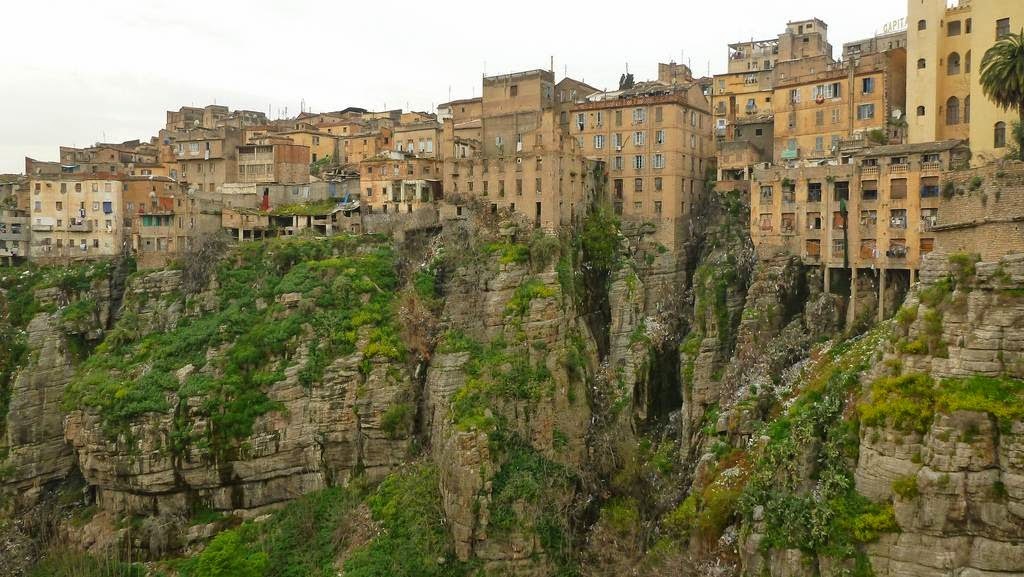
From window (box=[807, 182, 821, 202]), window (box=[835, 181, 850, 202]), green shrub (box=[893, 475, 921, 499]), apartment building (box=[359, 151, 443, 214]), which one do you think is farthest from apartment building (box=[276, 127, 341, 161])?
green shrub (box=[893, 475, 921, 499])

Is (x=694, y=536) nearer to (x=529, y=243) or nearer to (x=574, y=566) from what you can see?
(x=574, y=566)

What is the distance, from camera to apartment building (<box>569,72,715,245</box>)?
5753cm

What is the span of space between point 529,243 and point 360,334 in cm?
1160

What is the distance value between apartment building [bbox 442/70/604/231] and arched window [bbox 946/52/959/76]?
21708mm

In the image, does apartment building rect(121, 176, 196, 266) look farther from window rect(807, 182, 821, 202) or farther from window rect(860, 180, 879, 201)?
window rect(860, 180, 879, 201)

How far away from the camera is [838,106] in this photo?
52.8 metres

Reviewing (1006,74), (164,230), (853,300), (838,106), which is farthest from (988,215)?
(164,230)

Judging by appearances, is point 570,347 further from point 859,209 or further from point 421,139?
point 421,139

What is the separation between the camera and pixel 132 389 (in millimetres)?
51844

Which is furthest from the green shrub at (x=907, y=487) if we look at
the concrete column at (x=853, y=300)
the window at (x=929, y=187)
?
the window at (x=929, y=187)

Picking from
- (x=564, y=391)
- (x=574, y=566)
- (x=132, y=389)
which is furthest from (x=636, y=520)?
(x=132, y=389)

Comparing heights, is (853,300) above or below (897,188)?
below

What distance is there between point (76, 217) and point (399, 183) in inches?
1061

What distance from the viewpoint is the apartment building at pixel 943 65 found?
44.9m
